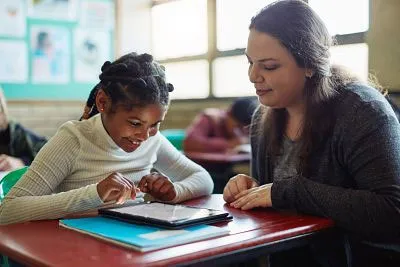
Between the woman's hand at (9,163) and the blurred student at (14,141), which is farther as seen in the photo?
the blurred student at (14,141)

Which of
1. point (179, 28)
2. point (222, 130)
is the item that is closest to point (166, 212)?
point (222, 130)

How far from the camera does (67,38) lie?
17.1 feet

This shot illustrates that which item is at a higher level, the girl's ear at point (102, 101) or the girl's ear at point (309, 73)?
the girl's ear at point (309, 73)

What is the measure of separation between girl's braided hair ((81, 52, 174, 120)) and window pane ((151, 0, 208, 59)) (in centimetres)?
413

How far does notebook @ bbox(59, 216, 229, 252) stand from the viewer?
104 centimetres

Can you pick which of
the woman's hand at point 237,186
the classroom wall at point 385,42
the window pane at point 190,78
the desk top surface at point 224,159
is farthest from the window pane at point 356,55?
the woman's hand at point 237,186

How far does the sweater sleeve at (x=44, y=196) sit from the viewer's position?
52.0 inches

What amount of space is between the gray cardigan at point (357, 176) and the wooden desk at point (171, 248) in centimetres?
5

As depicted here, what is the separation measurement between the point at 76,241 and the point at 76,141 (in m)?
0.46

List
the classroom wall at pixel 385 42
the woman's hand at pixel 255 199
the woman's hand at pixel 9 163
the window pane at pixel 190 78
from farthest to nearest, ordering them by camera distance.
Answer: the window pane at pixel 190 78 < the classroom wall at pixel 385 42 < the woman's hand at pixel 9 163 < the woman's hand at pixel 255 199

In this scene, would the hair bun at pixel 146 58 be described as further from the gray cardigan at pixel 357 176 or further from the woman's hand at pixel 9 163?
the woman's hand at pixel 9 163

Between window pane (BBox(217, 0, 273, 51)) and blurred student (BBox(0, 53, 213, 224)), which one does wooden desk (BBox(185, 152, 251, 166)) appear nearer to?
blurred student (BBox(0, 53, 213, 224))

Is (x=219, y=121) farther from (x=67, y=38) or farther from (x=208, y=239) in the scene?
(x=208, y=239)

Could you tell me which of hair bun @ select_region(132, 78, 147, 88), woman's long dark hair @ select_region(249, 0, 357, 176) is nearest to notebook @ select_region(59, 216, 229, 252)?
hair bun @ select_region(132, 78, 147, 88)
